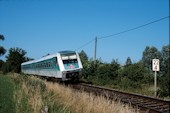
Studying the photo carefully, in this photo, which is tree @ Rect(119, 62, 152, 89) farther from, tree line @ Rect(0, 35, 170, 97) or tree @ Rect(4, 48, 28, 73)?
tree @ Rect(4, 48, 28, 73)

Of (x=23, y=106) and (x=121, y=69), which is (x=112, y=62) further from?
(x=23, y=106)

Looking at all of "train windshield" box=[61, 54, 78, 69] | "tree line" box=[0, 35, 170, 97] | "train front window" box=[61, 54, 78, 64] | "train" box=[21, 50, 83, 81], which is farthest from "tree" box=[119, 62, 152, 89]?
"train front window" box=[61, 54, 78, 64]

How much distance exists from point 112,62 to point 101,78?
1.90m

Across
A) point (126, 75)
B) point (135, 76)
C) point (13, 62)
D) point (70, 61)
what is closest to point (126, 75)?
point (126, 75)

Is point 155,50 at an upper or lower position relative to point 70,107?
upper

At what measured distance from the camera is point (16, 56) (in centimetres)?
6662

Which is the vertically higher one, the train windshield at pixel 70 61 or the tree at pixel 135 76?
the train windshield at pixel 70 61

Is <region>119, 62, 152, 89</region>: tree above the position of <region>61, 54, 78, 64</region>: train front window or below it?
below

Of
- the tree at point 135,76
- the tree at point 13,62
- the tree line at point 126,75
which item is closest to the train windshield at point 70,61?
the tree line at point 126,75

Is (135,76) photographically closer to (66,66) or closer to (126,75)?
(126,75)

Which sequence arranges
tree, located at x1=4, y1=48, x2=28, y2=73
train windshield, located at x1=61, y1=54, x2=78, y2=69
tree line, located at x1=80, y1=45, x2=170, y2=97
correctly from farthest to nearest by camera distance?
tree, located at x1=4, y1=48, x2=28, y2=73, train windshield, located at x1=61, y1=54, x2=78, y2=69, tree line, located at x1=80, y1=45, x2=170, y2=97

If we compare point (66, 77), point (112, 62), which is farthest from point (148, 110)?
point (112, 62)

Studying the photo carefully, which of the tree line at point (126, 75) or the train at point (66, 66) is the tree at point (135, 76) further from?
the train at point (66, 66)

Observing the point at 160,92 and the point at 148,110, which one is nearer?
the point at 148,110
